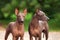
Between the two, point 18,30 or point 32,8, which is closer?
point 18,30

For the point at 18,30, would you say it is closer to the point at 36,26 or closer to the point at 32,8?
the point at 36,26

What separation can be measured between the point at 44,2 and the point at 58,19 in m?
1.28

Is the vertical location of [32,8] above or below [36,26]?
above

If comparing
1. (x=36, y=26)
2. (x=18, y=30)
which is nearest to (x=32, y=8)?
(x=36, y=26)

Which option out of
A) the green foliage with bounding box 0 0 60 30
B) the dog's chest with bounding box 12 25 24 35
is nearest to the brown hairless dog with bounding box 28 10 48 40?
the dog's chest with bounding box 12 25 24 35

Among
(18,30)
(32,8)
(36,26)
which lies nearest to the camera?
(18,30)

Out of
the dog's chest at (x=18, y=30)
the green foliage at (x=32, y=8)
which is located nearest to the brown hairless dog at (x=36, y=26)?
the dog's chest at (x=18, y=30)

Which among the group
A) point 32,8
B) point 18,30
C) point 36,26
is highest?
point 32,8

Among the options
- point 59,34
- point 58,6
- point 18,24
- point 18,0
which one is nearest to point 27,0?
point 18,0

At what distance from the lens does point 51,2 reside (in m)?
16.8

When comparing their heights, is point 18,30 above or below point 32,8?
below

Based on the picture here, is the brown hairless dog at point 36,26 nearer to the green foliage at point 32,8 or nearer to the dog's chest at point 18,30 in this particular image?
the dog's chest at point 18,30

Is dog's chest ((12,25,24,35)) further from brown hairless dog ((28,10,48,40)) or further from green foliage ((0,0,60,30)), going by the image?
green foliage ((0,0,60,30))

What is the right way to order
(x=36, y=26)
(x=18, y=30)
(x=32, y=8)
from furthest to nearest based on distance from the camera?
1. (x=32, y=8)
2. (x=36, y=26)
3. (x=18, y=30)
